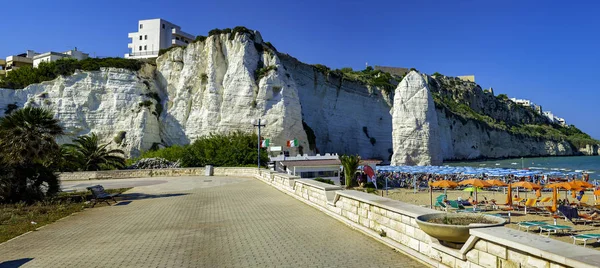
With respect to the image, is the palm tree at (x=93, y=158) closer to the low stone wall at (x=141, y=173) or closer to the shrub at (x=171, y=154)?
the low stone wall at (x=141, y=173)

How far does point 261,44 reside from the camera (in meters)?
52.7

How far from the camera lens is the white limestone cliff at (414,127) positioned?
57562mm

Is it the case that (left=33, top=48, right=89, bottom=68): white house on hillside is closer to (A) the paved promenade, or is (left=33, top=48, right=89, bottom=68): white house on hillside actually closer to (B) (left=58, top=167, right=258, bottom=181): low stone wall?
(B) (left=58, top=167, right=258, bottom=181): low stone wall

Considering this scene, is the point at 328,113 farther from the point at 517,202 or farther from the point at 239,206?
the point at 239,206

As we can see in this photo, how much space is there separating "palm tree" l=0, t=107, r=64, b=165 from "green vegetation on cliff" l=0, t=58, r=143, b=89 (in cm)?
3722

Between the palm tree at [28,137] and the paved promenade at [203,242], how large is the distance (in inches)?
230

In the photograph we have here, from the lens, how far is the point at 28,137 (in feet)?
53.0

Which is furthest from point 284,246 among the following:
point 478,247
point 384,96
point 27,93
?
point 384,96

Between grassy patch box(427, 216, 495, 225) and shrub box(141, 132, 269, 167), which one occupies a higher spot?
shrub box(141, 132, 269, 167)

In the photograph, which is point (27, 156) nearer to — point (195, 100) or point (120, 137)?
point (120, 137)

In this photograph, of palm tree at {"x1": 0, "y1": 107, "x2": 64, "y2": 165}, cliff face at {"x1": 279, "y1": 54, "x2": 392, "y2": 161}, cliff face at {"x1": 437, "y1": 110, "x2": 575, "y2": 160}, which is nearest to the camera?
palm tree at {"x1": 0, "y1": 107, "x2": 64, "y2": 165}

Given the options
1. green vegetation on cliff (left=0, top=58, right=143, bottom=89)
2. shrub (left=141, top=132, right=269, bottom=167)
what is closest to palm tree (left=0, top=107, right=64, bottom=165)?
shrub (left=141, top=132, right=269, bottom=167)

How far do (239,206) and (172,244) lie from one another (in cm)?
550

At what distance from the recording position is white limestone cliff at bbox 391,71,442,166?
5756 cm
